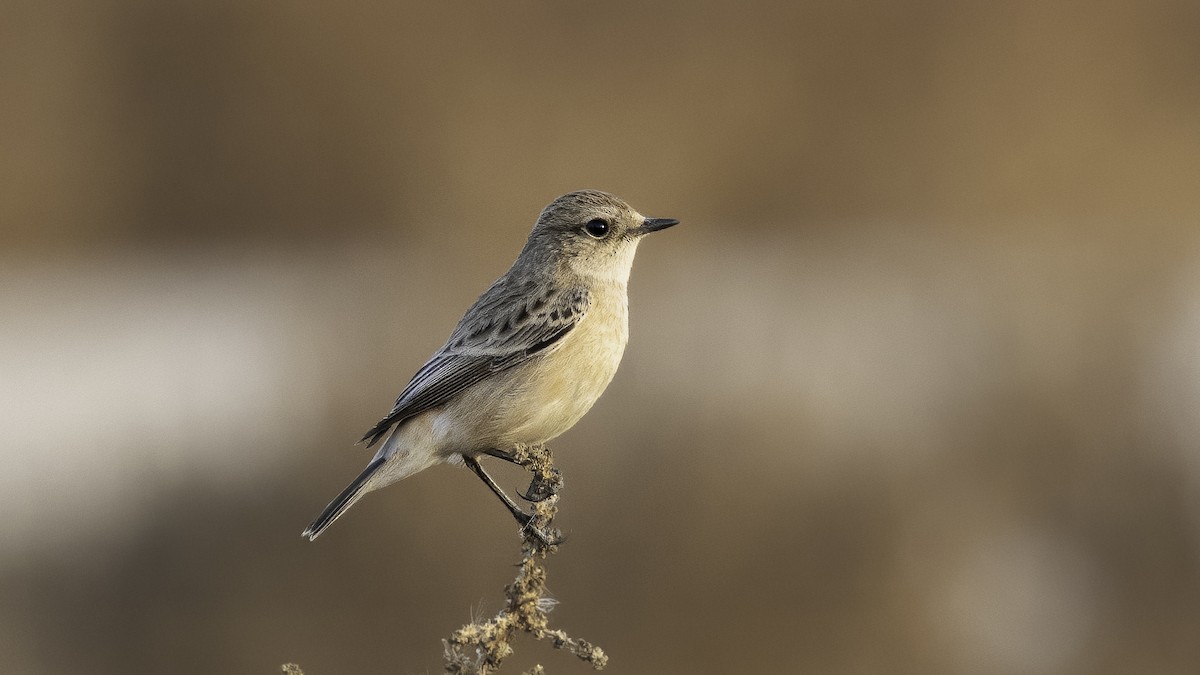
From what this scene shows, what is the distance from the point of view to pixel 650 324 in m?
15.9

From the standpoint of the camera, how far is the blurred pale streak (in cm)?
1577

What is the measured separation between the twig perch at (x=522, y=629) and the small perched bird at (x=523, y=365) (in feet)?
3.60

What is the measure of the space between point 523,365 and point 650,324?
956 centimetres

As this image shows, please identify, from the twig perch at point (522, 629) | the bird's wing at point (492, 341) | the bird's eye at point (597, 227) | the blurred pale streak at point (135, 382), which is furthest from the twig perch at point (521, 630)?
the blurred pale streak at point (135, 382)

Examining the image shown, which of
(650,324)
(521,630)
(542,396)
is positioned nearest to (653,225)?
(542,396)

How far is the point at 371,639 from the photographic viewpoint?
13609 millimetres

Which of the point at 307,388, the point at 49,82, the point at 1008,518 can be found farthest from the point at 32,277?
the point at 1008,518

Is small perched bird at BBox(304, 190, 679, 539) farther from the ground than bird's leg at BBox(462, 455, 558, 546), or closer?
farther from the ground

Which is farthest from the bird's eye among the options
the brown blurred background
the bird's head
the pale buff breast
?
the brown blurred background

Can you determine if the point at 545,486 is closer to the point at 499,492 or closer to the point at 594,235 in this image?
the point at 499,492

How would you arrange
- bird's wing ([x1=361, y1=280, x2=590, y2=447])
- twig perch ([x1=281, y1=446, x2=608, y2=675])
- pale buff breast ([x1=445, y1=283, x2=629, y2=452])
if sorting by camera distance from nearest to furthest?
1. twig perch ([x1=281, y1=446, x2=608, y2=675])
2. pale buff breast ([x1=445, y1=283, x2=629, y2=452])
3. bird's wing ([x1=361, y1=280, x2=590, y2=447])

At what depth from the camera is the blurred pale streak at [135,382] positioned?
1577cm

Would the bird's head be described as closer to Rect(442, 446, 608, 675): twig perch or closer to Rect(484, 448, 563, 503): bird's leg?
Rect(484, 448, 563, 503): bird's leg

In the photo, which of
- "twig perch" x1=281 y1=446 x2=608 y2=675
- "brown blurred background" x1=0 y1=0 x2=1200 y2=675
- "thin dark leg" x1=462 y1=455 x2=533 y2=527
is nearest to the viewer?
"twig perch" x1=281 y1=446 x2=608 y2=675
